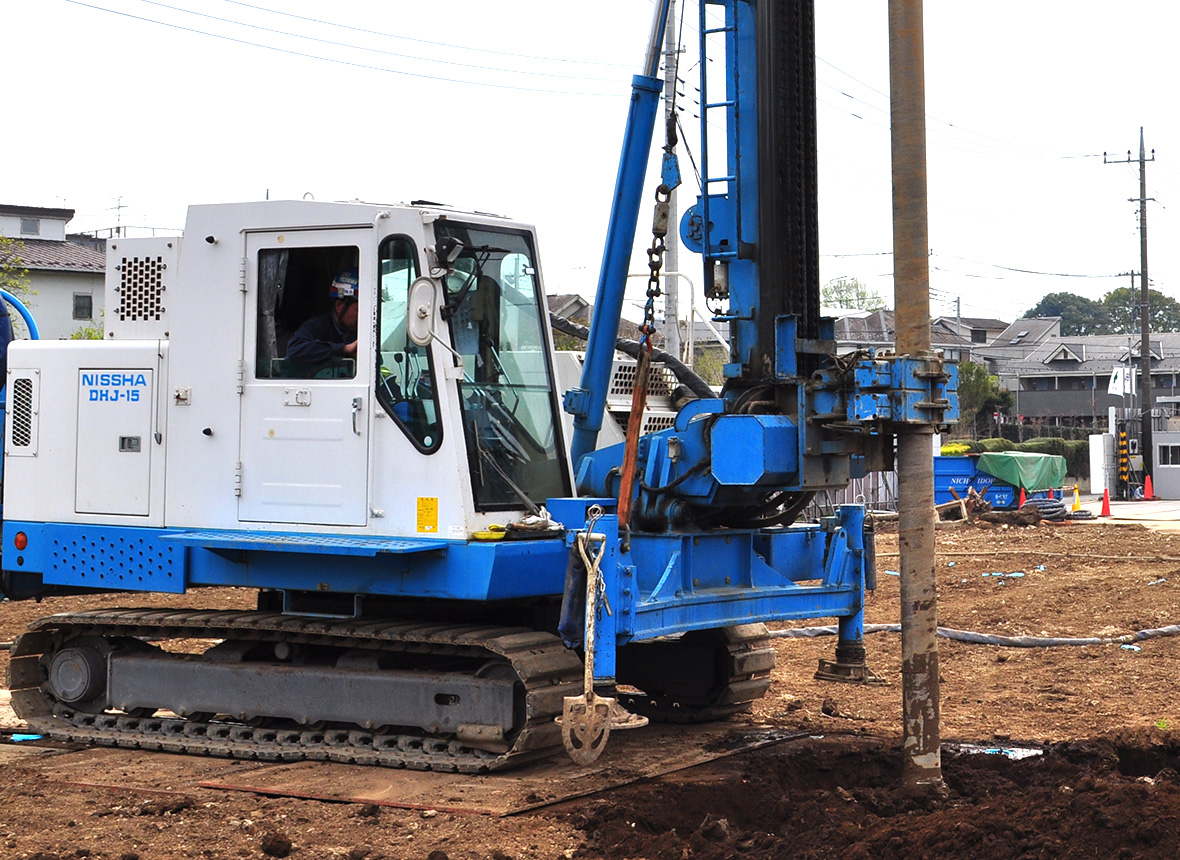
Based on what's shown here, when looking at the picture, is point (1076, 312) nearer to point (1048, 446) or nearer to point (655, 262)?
point (1048, 446)

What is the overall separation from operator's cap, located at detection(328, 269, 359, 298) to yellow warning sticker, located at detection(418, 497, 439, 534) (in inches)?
50.9

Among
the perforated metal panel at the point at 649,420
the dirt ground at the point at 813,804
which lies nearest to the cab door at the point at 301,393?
the dirt ground at the point at 813,804

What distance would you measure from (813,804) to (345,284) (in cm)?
388

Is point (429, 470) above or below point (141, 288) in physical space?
below

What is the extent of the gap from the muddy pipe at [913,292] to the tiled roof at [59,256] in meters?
53.6

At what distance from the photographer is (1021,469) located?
31344mm

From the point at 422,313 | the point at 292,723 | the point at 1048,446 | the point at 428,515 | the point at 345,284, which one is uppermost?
the point at 1048,446

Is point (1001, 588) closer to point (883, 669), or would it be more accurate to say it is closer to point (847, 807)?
point (883, 669)

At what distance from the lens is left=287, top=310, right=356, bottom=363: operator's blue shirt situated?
838cm

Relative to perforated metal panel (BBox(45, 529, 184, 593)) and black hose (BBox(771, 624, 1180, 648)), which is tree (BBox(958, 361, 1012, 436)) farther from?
perforated metal panel (BBox(45, 529, 184, 593))

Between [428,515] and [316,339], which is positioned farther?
[316,339]

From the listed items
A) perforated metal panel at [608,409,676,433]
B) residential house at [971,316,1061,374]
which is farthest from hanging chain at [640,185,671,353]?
residential house at [971,316,1061,374]

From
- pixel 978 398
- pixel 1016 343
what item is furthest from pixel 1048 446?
pixel 1016 343

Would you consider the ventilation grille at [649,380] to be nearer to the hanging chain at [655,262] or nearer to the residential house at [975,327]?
the hanging chain at [655,262]
